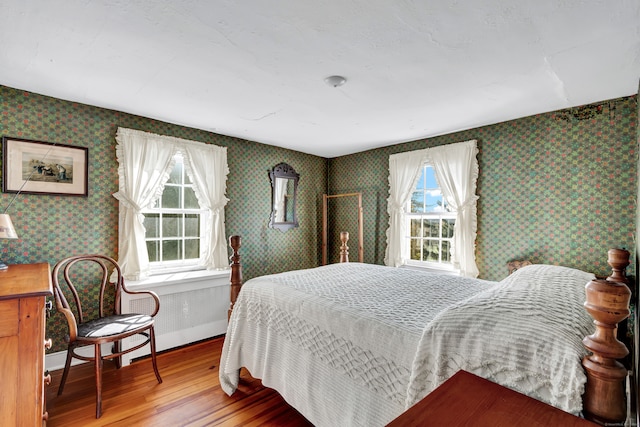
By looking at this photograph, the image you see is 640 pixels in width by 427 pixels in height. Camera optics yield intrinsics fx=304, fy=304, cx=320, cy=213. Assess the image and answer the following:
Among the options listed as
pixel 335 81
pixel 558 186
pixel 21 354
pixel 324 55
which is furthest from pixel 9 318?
pixel 558 186

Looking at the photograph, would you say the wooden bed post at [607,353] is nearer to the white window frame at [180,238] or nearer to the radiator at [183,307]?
the radiator at [183,307]

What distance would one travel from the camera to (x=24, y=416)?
1.66m

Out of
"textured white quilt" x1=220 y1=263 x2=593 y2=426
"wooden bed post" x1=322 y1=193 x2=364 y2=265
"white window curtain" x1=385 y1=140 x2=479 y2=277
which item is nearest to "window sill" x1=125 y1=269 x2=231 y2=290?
"textured white quilt" x1=220 y1=263 x2=593 y2=426

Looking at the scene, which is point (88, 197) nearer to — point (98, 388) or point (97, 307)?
point (97, 307)

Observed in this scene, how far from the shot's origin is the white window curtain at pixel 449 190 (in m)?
3.52

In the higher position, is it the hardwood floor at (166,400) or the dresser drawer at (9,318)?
the dresser drawer at (9,318)

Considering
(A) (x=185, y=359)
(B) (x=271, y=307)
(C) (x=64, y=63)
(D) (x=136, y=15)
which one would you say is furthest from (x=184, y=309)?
(D) (x=136, y=15)

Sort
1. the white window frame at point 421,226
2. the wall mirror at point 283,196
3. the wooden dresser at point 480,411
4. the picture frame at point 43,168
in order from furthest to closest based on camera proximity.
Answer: the wall mirror at point 283,196 < the white window frame at point 421,226 < the picture frame at point 43,168 < the wooden dresser at point 480,411

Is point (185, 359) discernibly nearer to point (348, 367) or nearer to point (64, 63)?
point (348, 367)

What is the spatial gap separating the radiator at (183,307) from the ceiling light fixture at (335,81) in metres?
2.52

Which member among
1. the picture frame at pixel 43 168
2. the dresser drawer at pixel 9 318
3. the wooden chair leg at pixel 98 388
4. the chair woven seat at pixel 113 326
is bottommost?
the wooden chair leg at pixel 98 388

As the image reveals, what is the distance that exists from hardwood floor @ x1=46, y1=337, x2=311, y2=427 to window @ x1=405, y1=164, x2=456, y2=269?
102 inches

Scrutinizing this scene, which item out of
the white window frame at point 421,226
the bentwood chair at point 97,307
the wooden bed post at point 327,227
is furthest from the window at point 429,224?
the bentwood chair at point 97,307

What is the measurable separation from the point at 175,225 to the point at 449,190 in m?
3.37
